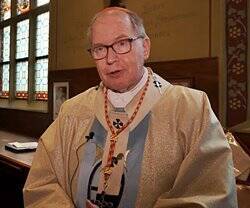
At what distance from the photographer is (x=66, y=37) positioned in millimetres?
4027

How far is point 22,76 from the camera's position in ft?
18.0

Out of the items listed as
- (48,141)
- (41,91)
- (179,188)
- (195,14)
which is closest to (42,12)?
(41,91)

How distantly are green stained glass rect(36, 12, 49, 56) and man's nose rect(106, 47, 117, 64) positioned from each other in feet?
11.7

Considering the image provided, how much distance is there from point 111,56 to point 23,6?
437 centimetres

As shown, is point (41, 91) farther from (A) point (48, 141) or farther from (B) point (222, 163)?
(B) point (222, 163)

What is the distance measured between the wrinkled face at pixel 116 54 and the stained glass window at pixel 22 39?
4.04 meters

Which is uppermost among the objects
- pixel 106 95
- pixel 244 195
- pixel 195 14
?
pixel 195 14

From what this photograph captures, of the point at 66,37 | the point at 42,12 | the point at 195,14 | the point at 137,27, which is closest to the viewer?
the point at 137,27

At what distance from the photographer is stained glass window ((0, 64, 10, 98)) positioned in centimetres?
581

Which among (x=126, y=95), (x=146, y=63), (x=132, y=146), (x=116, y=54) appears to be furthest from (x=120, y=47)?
(x=146, y=63)

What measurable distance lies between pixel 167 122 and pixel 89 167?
37 centimetres

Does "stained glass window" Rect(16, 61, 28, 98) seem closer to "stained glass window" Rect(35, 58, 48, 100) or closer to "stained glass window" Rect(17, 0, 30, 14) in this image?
"stained glass window" Rect(35, 58, 48, 100)

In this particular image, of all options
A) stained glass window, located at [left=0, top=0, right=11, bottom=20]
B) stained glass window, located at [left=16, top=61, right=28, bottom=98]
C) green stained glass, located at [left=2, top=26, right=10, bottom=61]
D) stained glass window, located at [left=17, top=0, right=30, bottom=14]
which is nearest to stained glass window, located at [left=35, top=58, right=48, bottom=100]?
stained glass window, located at [left=16, top=61, right=28, bottom=98]

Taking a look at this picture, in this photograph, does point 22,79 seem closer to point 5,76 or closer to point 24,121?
point 5,76
